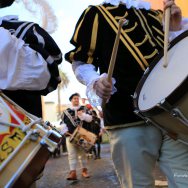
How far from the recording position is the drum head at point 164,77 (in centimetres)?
167

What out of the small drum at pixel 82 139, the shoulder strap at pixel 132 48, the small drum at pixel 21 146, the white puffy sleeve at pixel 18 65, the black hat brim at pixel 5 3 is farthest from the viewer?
the small drum at pixel 82 139

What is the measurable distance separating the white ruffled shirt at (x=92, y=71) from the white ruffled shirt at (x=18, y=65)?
0.26 metres

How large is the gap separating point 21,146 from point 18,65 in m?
0.46

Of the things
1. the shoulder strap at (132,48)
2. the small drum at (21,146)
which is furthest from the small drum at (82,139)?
the small drum at (21,146)

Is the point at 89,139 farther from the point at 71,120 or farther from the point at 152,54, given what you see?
the point at 152,54

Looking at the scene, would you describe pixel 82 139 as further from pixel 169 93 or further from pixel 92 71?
pixel 169 93

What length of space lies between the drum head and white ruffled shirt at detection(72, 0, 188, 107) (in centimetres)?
18

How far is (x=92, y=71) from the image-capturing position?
212 centimetres

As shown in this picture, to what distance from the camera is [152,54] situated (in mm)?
2080

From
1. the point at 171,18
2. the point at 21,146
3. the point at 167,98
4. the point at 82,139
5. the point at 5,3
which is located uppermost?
the point at 5,3

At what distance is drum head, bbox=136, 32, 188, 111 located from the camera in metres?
1.67

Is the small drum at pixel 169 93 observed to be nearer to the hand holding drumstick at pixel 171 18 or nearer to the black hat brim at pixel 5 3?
the hand holding drumstick at pixel 171 18

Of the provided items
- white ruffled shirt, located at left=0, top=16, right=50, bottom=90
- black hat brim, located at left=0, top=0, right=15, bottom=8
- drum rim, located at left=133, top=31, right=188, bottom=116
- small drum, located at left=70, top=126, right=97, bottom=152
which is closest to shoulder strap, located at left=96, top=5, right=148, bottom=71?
drum rim, located at left=133, top=31, right=188, bottom=116

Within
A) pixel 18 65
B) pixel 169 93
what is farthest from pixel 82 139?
pixel 169 93
